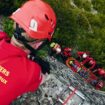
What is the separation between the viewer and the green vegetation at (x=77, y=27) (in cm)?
1137

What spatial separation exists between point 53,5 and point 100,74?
7.43 feet

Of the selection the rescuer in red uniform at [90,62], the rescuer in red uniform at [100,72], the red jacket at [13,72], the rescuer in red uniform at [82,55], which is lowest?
the rescuer in red uniform at [100,72]

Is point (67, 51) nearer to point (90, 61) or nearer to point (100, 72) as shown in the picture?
point (90, 61)

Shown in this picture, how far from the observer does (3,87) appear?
6184mm

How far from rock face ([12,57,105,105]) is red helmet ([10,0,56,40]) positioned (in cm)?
162

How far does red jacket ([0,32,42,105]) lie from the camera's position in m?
6.20

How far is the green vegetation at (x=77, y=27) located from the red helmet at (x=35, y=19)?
3869mm

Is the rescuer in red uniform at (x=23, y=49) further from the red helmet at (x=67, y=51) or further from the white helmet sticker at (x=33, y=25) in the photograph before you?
the red helmet at (x=67, y=51)

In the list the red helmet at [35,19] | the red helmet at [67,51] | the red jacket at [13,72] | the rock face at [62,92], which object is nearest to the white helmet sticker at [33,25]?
the red helmet at [35,19]

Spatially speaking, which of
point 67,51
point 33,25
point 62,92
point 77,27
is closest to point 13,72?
point 33,25

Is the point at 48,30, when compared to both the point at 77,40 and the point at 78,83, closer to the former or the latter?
the point at 78,83

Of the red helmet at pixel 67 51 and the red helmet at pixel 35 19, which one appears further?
the red helmet at pixel 67 51

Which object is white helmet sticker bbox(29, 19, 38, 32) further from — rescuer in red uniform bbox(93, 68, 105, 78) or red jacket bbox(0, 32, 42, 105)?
Answer: rescuer in red uniform bbox(93, 68, 105, 78)

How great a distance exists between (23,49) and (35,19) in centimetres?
54
